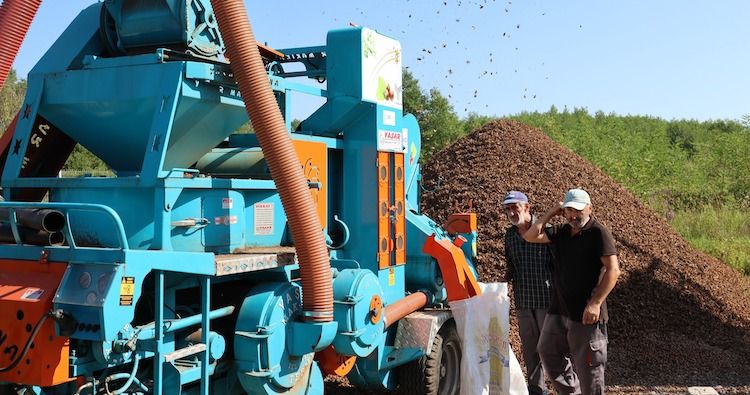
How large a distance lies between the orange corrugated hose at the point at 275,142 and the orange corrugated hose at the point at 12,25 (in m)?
0.97

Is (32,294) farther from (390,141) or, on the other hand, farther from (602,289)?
(602,289)

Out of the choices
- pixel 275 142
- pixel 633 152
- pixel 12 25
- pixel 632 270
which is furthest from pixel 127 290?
pixel 633 152

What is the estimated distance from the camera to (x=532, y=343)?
19.8 ft

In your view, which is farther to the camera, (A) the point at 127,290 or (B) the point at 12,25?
(B) the point at 12,25

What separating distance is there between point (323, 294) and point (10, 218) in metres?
1.69

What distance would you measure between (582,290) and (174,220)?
2931 millimetres

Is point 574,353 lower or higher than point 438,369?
higher

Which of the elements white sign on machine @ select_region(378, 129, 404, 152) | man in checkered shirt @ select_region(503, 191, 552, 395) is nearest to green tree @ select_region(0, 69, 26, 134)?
white sign on machine @ select_region(378, 129, 404, 152)

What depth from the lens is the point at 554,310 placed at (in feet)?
17.9

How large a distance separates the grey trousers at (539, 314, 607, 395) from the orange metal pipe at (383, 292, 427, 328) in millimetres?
1033

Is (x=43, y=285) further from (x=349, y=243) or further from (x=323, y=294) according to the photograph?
(x=349, y=243)

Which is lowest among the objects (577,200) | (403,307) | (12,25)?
(403,307)

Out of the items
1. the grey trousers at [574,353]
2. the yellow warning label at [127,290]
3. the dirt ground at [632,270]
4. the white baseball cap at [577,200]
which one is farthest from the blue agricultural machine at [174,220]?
the dirt ground at [632,270]

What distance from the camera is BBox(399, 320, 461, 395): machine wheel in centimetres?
585
